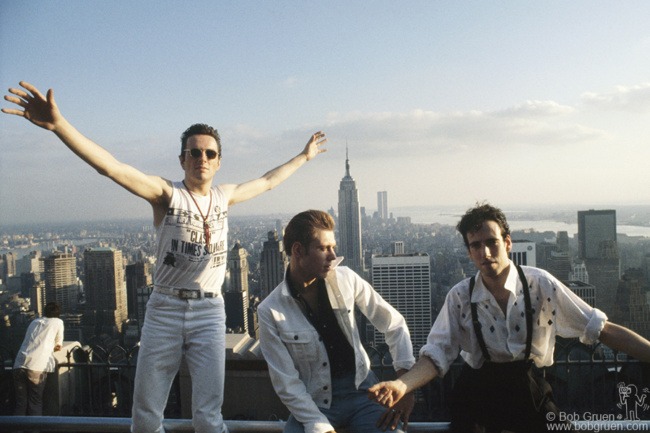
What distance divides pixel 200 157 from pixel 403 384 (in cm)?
158

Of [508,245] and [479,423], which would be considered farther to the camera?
[508,245]

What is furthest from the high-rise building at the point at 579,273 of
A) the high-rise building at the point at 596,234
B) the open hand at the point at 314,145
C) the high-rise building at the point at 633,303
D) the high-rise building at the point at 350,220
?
the open hand at the point at 314,145

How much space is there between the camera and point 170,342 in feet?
8.23

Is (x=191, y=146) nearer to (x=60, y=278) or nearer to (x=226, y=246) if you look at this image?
(x=226, y=246)

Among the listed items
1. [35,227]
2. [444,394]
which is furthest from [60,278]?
[444,394]

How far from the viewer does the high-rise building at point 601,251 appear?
44.4 ft

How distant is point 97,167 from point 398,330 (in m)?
1.60

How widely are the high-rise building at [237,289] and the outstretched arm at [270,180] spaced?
9.02 metres

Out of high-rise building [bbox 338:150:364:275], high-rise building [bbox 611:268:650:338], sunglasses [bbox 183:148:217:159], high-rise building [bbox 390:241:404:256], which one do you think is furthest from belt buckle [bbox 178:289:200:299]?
high-rise building [bbox 338:150:364:275]

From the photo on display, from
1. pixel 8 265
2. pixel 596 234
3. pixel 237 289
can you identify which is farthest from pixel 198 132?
pixel 8 265

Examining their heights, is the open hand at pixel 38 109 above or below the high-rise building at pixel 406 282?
above

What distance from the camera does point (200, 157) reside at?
2723mm

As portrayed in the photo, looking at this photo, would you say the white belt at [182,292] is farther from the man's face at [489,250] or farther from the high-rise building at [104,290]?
the high-rise building at [104,290]

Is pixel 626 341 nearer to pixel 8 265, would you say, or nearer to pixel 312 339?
pixel 312 339
